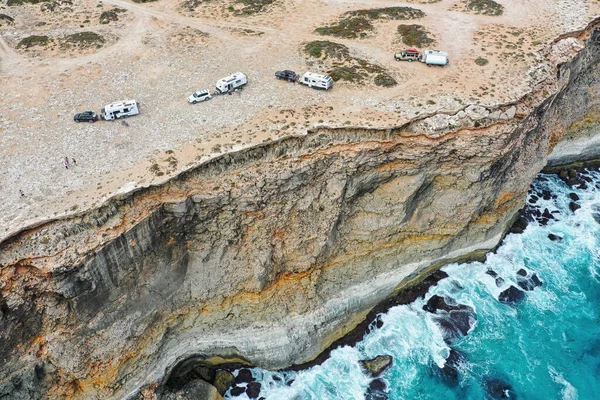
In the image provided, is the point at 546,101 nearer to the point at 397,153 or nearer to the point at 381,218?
the point at 397,153

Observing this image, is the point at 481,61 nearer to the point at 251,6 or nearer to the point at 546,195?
the point at 546,195

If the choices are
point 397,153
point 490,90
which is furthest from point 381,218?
point 490,90

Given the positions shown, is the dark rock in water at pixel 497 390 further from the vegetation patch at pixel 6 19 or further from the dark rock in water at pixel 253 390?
the vegetation patch at pixel 6 19

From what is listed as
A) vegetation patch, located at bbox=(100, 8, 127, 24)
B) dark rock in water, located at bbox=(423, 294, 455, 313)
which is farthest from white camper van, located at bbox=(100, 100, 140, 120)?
dark rock in water, located at bbox=(423, 294, 455, 313)

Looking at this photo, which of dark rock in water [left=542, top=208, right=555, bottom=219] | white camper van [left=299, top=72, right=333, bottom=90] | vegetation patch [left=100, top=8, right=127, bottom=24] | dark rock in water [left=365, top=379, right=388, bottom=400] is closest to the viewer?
dark rock in water [left=365, top=379, right=388, bottom=400]

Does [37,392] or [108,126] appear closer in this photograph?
[37,392]

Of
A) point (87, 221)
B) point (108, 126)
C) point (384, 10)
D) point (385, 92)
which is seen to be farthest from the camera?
point (384, 10)

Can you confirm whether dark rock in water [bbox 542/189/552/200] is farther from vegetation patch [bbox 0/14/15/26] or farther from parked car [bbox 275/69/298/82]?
vegetation patch [bbox 0/14/15/26]

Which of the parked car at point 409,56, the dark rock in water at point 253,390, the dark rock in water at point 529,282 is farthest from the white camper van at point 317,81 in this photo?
the dark rock in water at point 529,282
